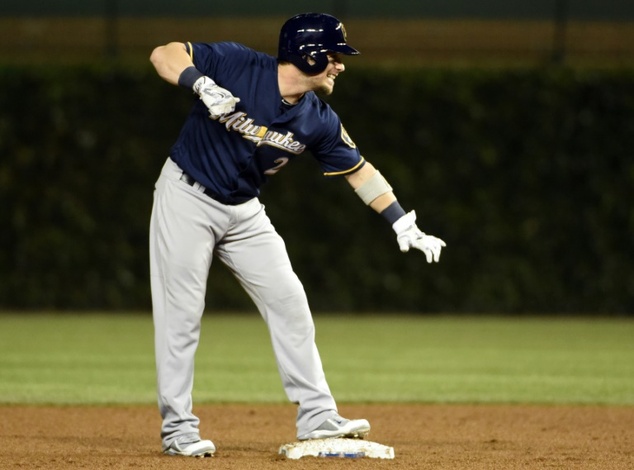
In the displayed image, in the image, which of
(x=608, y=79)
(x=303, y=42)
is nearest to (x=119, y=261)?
(x=608, y=79)

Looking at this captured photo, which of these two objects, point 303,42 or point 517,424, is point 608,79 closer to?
point 517,424

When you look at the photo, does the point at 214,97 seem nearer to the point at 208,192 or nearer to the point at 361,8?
the point at 208,192

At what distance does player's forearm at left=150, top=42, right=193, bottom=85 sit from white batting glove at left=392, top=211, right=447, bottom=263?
4.54 ft

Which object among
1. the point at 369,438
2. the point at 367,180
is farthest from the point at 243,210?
the point at 369,438

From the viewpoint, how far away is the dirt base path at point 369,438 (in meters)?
5.73

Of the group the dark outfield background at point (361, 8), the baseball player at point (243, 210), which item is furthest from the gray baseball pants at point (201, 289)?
the dark outfield background at point (361, 8)

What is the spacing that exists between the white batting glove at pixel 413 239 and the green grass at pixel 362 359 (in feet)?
9.50

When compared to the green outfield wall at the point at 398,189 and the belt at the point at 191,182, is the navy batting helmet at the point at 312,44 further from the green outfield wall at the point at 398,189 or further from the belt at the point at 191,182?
the green outfield wall at the point at 398,189

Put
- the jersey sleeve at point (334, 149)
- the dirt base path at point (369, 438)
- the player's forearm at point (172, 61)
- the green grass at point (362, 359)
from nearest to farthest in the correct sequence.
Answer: the player's forearm at point (172, 61)
the dirt base path at point (369, 438)
the jersey sleeve at point (334, 149)
the green grass at point (362, 359)

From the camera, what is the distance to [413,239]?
6086 millimetres

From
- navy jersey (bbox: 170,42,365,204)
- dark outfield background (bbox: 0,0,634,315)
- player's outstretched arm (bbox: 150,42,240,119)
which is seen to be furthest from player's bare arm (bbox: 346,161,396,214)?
dark outfield background (bbox: 0,0,634,315)

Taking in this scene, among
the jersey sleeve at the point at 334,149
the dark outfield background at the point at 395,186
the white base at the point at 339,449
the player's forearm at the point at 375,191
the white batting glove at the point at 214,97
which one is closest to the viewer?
the white batting glove at the point at 214,97

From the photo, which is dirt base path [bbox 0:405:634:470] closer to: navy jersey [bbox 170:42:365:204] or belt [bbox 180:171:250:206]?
belt [bbox 180:171:250:206]

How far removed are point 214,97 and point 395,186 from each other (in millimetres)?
10427
